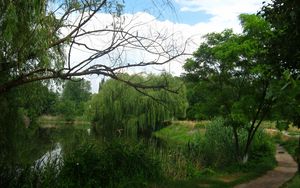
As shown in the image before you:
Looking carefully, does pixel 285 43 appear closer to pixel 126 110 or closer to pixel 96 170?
pixel 96 170

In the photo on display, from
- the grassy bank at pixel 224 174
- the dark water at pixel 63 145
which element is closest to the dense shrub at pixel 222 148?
the grassy bank at pixel 224 174

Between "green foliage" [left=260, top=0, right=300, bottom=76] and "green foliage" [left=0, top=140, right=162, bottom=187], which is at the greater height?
"green foliage" [left=260, top=0, right=300, bottom=76]

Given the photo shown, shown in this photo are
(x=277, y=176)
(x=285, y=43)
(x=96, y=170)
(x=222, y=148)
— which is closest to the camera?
(x=285, y=43)

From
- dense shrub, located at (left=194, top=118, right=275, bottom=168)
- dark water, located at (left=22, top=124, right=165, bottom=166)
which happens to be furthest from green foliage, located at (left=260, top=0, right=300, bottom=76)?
dense shrub, located at (left=194, top=118, right=275, bottom=168)

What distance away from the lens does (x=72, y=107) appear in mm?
73000

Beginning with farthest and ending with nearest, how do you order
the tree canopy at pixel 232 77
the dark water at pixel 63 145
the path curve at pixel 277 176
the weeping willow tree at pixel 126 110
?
the weeping willow tree at pixel 126 110 < the tree canopy at pixel 232 77 < the dark water at pixel 63 145 < the path curve at pixel 277 176

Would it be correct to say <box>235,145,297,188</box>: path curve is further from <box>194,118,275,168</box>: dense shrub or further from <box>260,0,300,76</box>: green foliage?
<box>260,0,300,76</box>: green foliage

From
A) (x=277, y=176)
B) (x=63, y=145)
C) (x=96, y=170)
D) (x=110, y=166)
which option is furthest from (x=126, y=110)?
(x=96, y=170)

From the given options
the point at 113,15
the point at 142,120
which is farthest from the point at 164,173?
the point at 142,120

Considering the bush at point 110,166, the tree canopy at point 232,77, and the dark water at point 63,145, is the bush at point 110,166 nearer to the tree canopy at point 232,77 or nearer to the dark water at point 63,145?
the dark water at point 63,145

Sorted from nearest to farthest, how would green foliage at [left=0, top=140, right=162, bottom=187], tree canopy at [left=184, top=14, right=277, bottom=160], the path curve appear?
green foliage at [left=0, top=140, right=162, bottom=187]
the path curve
tree canopy at [left=184, top=14, right=277, bottom=160]

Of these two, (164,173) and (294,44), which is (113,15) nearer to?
(294,44)

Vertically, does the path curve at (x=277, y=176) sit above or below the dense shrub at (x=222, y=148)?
below

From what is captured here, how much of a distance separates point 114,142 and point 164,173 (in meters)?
2.12
